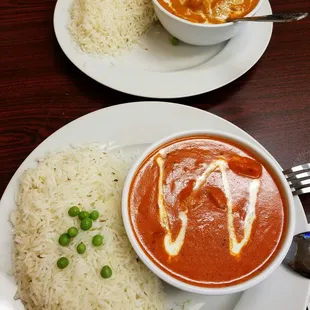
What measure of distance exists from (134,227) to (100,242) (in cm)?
14

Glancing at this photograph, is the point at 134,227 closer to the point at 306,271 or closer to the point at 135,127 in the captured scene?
the point at 135,127

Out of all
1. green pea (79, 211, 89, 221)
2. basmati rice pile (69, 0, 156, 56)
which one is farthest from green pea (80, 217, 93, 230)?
basmati rice pile (69, 0, 156, 56)

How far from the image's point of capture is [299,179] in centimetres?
173

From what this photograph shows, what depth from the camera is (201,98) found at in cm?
211

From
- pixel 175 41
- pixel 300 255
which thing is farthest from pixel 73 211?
pixel 175 41

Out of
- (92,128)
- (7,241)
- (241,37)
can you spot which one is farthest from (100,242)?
(241,37)

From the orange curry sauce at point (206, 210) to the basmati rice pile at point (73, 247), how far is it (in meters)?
0.14

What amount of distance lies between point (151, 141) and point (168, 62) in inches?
24.0

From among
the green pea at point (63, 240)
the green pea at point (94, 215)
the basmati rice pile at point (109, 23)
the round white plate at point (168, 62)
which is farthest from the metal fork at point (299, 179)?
the basmati rice pile at point (109, 23)

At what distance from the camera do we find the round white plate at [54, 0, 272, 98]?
2006 mm

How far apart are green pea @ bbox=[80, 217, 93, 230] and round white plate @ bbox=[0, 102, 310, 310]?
277 mm

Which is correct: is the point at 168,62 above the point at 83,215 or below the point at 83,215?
above

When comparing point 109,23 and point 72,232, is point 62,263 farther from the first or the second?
point 109,23

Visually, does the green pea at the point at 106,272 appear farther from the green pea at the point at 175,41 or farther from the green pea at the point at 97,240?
the green pea at the point at 175,41
